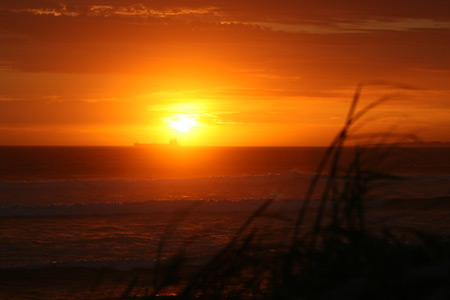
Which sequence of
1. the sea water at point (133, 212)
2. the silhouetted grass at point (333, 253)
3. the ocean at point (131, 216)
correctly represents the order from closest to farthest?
1. the silhouetted grass at point (333, 253)
2. the ocean at point (131, 216)
3. the sea water at point (133, 212)

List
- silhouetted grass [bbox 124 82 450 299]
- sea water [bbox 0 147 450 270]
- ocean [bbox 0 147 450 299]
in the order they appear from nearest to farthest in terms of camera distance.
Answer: silhouetted grass [bbox 124 82 450 299] → ocean [bbox 0 147 450 299] → sea water [bbox 0 147 450 270]

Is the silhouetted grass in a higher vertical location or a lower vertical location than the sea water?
higher

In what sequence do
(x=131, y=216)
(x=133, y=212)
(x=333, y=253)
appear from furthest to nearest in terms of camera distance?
1. (x=133, y=212)
2. (x=131, y=216)
3. (x=333, y=253)

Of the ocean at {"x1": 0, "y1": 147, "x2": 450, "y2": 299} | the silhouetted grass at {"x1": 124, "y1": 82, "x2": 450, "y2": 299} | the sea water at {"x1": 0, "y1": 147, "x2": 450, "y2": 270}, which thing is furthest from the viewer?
the sea water at {"x1": 0, "y1": 147, "x2": 450, "y2": 270}

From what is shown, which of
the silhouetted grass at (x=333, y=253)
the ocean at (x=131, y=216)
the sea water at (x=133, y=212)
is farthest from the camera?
the sea water at (x=133, y=212)

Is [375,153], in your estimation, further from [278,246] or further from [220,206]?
[220,206]

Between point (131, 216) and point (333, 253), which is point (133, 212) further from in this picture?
point (333, 253)

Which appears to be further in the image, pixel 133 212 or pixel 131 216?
pixel 133 212

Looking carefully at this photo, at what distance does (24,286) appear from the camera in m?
9.65

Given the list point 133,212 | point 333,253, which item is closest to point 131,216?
point 133,212

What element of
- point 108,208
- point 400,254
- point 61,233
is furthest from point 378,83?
point 108,208

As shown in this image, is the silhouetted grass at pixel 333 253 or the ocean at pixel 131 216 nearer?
the silhouetted grass at pixel 333 253

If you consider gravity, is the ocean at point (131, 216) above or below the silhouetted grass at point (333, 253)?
below

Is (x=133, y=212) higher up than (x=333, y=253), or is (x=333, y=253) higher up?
(x=333, y=253)
